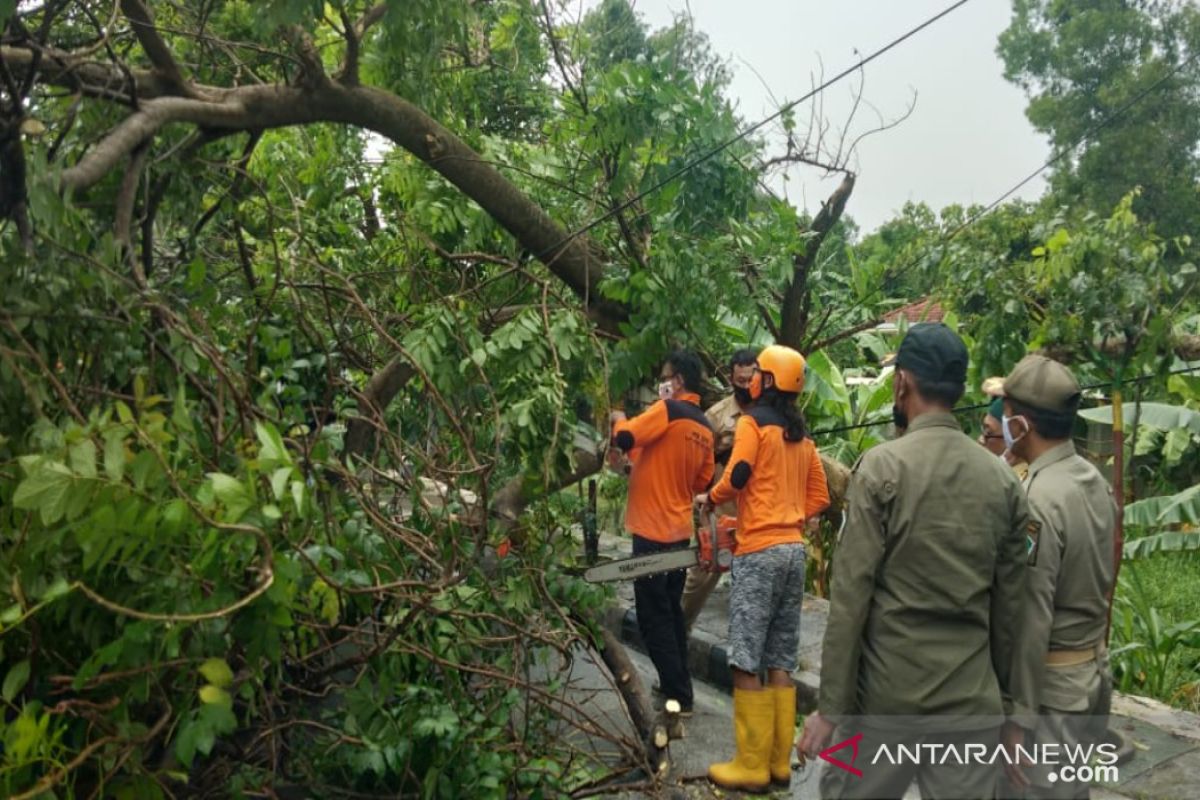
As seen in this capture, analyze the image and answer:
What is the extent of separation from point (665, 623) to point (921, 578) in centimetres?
295

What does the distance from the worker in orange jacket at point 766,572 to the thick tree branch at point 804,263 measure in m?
1.77

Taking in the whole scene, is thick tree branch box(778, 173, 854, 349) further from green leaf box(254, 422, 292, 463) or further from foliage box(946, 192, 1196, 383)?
green leaf box(254, 422, 292, 463)

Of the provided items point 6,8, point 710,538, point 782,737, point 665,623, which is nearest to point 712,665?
point 665,623

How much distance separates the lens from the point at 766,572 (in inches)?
201

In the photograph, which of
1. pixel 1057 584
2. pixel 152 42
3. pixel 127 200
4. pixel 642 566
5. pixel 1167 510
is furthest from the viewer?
pixel 1167 510

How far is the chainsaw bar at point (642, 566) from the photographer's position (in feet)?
17.6

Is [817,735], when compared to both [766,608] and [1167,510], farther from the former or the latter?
[1167,510]

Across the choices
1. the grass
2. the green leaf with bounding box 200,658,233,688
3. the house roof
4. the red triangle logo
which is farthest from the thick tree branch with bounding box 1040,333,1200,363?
the green leaf with bounding box 200,658,233,688

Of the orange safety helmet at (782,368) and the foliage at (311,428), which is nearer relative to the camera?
the foliage at (311,428)

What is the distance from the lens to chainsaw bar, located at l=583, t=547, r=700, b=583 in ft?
17.6

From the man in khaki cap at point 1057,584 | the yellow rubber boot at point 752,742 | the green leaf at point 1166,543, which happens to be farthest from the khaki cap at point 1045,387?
the green leaf at point 1166,543

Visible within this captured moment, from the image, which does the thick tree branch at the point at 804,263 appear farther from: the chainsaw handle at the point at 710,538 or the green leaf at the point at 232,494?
the green leaf at the point at 232,494

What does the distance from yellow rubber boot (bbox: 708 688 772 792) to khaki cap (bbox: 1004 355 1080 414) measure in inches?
81.0

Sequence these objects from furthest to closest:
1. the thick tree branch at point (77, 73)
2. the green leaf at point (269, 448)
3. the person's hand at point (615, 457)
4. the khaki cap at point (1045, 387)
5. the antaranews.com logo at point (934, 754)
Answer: the person's hand at point (615, 457) → the thick tree branch at point (77, 73) → the khaki cap at point (1045, 387) → the antaranews.com logo at point (934, 754) → the green leaf at point (269, 448)
